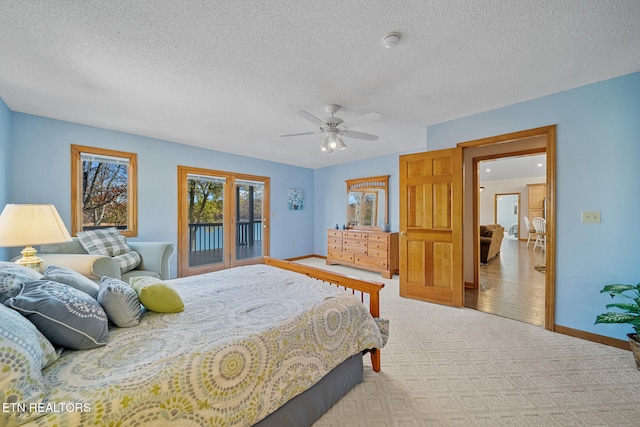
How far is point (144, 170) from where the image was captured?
12.8 ft

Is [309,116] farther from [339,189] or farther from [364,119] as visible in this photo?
[339,189]

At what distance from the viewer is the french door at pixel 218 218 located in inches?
173

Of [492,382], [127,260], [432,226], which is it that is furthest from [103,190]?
[492,382]

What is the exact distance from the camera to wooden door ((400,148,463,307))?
10.2ft

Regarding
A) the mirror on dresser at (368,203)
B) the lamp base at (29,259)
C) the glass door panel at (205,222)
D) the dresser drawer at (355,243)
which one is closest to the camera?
the lamp base at (29,259)

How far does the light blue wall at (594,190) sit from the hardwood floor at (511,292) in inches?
18.7

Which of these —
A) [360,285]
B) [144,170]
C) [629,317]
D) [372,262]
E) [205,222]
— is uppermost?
[144,170]

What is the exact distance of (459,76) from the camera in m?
2.20

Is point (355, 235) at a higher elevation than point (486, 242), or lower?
higher

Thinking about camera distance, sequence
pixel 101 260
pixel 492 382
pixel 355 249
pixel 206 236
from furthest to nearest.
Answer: pixel 355 249, pixel 206 236, pixel 101 260, pixel 492 382

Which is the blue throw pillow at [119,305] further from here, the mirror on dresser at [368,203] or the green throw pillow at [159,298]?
the mirror on dresser at [368,203]

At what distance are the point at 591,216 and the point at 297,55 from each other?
3065 mm

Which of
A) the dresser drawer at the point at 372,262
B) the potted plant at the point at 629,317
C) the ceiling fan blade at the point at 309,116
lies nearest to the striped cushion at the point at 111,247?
the ceiling fan blade at the point at 309,116

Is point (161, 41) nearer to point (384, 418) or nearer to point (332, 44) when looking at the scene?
point (332, 44)
